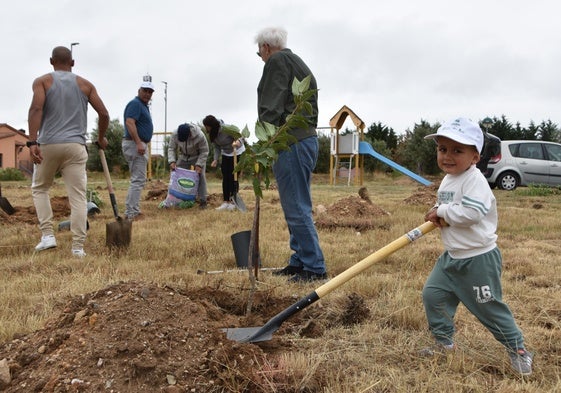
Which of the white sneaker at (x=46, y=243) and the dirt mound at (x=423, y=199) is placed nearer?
the white sneaker at (x=46, y=243)

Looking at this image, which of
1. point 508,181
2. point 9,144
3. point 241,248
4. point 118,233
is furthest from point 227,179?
point 9,144

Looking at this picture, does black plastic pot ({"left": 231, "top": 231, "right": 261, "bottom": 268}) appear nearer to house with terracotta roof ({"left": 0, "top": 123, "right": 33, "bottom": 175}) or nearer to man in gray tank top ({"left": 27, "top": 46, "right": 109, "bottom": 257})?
man in gray tank top ({"left": 27, "top": 46, "right": 109, "bottom": 257})

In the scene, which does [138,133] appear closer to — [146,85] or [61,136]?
[146,85]

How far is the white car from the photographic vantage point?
51.5ft

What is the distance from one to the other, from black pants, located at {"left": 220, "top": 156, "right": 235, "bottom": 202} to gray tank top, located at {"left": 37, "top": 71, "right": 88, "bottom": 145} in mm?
3995

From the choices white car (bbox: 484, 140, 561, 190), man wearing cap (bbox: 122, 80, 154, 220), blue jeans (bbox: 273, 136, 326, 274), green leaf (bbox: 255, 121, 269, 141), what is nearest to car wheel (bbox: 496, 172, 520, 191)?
white car (bbox: 484, 140, 561, 190)

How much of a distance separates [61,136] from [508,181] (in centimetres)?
1422

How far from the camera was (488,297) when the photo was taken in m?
2.34

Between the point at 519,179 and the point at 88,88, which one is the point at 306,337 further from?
the point at 519,179

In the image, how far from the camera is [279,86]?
3777 millimetres

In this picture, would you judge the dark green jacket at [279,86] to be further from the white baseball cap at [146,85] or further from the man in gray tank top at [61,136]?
the white baseball cap at [146,85]

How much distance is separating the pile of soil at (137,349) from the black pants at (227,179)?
5.97 m

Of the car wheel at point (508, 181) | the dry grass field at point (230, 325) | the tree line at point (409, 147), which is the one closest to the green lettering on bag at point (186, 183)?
the dry grass field at point (230, 325)

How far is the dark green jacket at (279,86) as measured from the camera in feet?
12.4
